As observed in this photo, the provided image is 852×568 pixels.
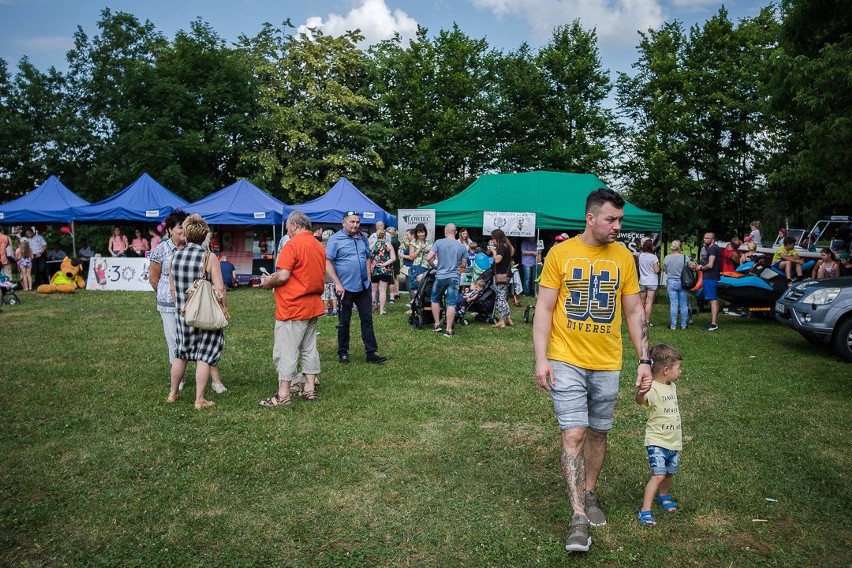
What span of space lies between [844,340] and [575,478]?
8.13 m

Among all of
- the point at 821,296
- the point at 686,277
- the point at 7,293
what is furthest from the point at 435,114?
the point at 821,296

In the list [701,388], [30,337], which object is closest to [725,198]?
[701,388]

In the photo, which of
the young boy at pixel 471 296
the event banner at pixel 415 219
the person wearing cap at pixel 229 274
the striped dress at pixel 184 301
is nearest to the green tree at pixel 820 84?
the young boy at pixel 471 296

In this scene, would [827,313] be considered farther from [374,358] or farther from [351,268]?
[351,268]

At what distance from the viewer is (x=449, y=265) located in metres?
11.1

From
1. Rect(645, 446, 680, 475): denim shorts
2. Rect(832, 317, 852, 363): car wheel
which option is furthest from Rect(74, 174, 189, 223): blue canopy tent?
Rect(645, 446, 680, 475): denim shorts

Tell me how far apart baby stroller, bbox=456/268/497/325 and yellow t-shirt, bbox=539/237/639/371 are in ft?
29.6

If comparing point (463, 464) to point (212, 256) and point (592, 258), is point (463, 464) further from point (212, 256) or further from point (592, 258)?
point (212, 256)

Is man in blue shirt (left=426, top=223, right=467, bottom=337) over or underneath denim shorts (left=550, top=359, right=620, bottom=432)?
over

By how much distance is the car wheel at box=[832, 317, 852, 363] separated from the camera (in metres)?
9.95

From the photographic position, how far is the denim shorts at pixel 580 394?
3910mm

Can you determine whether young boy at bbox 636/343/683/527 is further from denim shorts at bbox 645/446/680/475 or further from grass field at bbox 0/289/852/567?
grass field at bbox 0/289/852/567

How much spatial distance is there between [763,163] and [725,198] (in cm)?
228

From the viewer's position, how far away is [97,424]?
20.3ft
